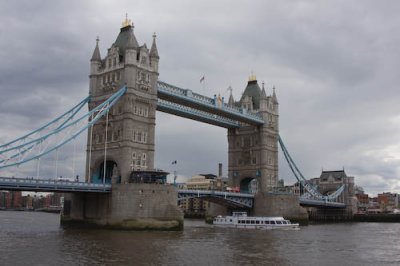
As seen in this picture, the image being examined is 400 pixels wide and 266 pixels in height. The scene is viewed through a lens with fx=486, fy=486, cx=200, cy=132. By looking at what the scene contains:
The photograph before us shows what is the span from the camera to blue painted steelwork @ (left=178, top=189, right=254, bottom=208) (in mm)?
75938

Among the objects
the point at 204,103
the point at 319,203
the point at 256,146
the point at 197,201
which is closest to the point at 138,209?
the point at 204,103

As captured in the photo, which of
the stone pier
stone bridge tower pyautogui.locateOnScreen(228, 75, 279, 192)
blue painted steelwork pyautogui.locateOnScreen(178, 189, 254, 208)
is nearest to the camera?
the stone pier

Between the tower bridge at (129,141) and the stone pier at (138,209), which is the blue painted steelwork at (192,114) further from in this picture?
the stone pier at (138,209)

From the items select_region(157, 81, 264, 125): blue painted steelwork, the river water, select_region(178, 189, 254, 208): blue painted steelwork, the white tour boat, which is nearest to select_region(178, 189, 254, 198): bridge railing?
select_region(178, 189, 254, 208): blue painted steelwork

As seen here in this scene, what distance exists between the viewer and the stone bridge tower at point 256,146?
98750mm

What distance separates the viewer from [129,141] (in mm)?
68312

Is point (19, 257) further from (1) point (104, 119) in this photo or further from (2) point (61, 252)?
(1) point (104, 119)

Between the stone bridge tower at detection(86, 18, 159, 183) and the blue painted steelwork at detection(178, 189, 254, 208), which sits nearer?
the stone bridge tower at detection(86, 18, 159, 183)

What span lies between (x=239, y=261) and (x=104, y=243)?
14.6 m

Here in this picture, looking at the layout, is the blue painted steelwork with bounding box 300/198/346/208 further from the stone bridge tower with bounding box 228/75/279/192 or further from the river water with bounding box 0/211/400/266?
the river water with bounding box 0/211/400/266

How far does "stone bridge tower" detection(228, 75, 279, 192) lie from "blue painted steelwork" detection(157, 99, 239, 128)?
4.60m

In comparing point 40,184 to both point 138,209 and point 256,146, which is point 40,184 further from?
point 256,146

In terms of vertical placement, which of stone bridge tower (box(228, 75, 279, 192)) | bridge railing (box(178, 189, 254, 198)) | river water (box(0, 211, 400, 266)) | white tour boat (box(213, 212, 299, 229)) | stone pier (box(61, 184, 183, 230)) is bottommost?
river water (box(0, 211, 400, 266))

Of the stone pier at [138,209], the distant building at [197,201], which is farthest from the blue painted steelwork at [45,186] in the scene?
the distant building at [197,201]
